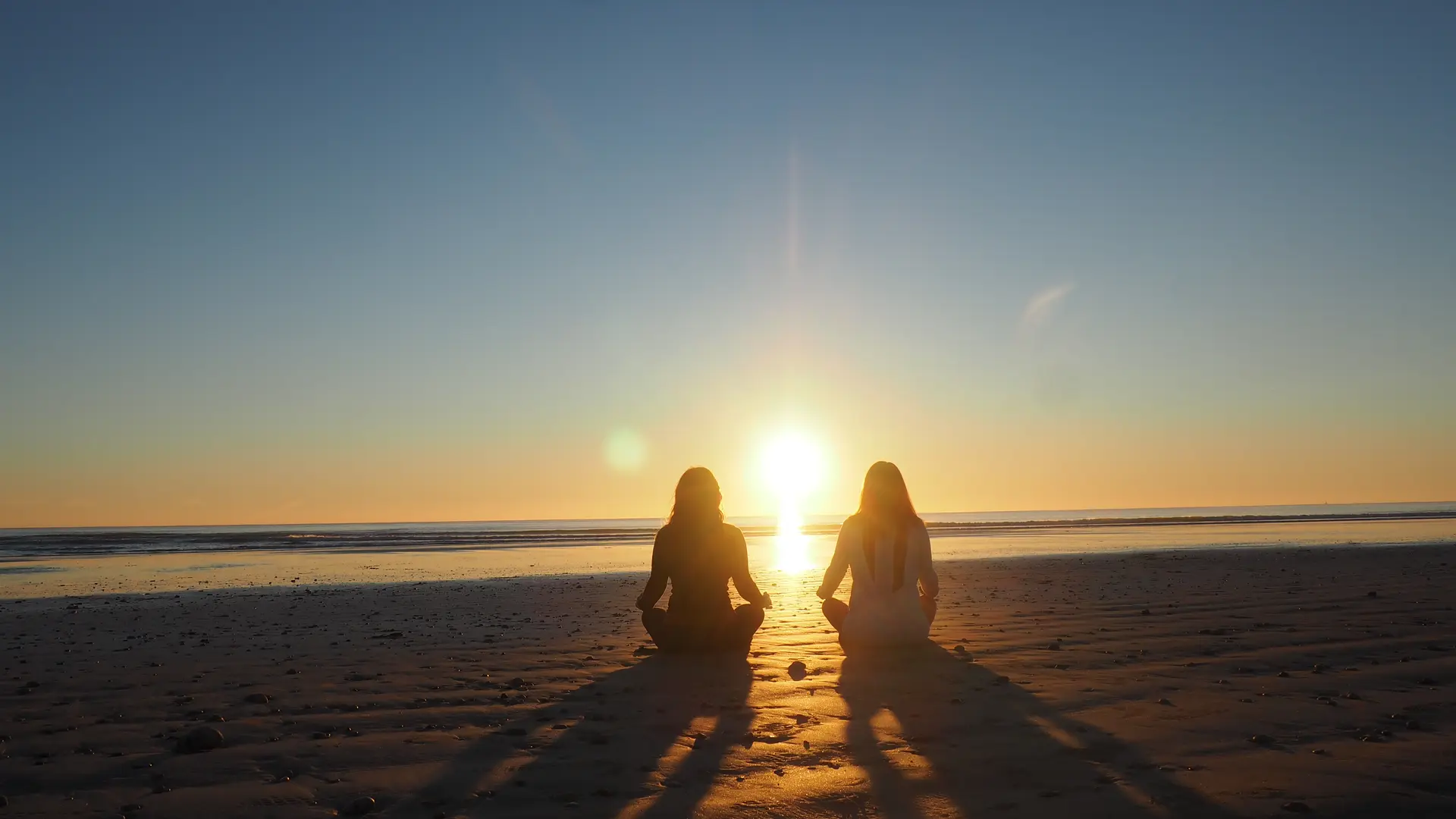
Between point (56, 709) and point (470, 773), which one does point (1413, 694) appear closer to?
point (470, 773)

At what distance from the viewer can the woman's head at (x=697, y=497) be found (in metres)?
9.95

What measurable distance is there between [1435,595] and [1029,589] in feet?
20.7

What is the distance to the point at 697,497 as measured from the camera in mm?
9953

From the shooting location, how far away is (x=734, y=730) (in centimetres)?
642

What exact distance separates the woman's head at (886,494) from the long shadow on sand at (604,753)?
230cm

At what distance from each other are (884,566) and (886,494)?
0.77m

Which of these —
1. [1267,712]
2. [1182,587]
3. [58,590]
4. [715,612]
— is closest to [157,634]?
[715,612]

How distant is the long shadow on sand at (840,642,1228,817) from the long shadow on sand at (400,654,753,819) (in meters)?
1.04

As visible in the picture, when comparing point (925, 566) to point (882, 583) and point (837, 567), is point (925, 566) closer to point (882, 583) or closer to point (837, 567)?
point (882, 583)

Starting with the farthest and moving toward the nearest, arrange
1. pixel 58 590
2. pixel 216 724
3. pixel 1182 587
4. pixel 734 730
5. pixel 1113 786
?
pixel 58 590, pixel 1182 587, pixel 216 724, pixel 734 730, pixel 1113 786

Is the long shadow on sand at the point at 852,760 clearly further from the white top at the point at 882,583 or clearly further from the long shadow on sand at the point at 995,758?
the white top at the point at 882,583

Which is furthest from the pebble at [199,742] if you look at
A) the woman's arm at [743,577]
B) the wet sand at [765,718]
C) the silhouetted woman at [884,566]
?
the silhouetted woman at [884,566]

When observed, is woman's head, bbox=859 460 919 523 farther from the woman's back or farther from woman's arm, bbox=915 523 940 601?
the woman's back

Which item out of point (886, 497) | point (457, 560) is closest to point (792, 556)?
point (457, 560)
